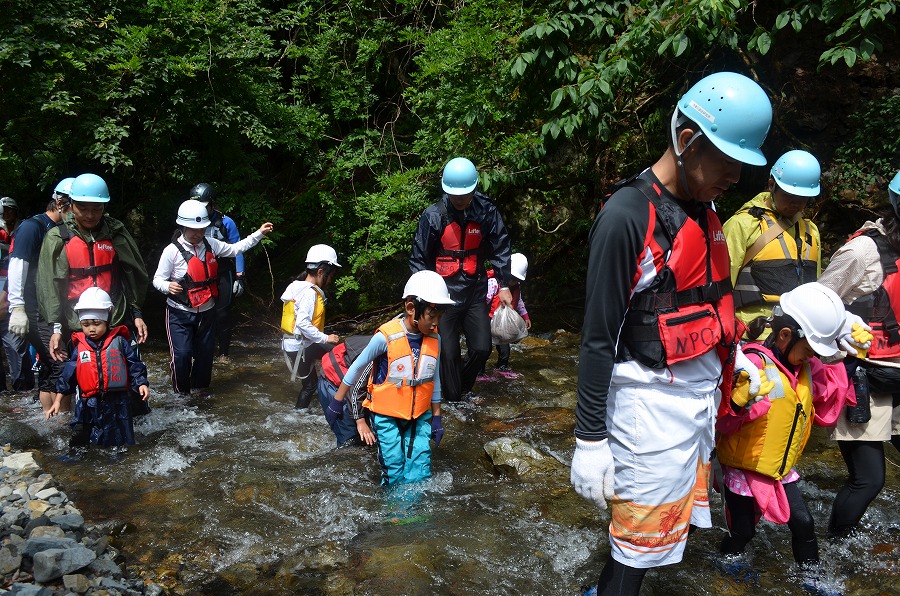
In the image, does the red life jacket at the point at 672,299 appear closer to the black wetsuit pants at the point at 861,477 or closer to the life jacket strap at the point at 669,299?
the life jacket strap at the point at 669,299

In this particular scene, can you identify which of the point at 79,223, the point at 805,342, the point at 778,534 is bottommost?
the point at 778,534

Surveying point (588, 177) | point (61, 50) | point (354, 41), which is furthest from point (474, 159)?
point (61, 50)

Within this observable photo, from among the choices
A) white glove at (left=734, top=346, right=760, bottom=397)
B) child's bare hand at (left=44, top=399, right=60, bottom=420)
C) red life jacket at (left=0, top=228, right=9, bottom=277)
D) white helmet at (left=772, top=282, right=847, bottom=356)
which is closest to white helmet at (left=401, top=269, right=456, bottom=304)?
Answer: white glove at (left=734, top=346, right=760, bottom=397)

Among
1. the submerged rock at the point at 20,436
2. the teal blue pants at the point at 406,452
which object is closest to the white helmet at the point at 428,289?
the teal blue pants at the point at 406,452

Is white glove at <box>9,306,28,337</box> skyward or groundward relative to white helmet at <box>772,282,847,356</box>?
groundward

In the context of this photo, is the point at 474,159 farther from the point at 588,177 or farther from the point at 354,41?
the point at 354,41

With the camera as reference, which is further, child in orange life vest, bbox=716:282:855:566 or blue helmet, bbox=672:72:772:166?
child in orange life vest, bbox=716:282:855:566

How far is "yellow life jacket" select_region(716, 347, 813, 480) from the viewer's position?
353 cm

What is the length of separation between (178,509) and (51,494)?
0.81m

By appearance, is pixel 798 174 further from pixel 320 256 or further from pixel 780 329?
pixel 320 256

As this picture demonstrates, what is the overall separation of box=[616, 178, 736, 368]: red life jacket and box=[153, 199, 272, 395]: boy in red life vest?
17.6 ft

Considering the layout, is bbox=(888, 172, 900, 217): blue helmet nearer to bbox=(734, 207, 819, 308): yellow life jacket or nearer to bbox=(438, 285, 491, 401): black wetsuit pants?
bbox=(734, 207, 819, 308): yellow life jacket

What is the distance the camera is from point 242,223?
412 inches

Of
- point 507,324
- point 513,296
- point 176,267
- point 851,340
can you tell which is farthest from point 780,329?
point 176,267
